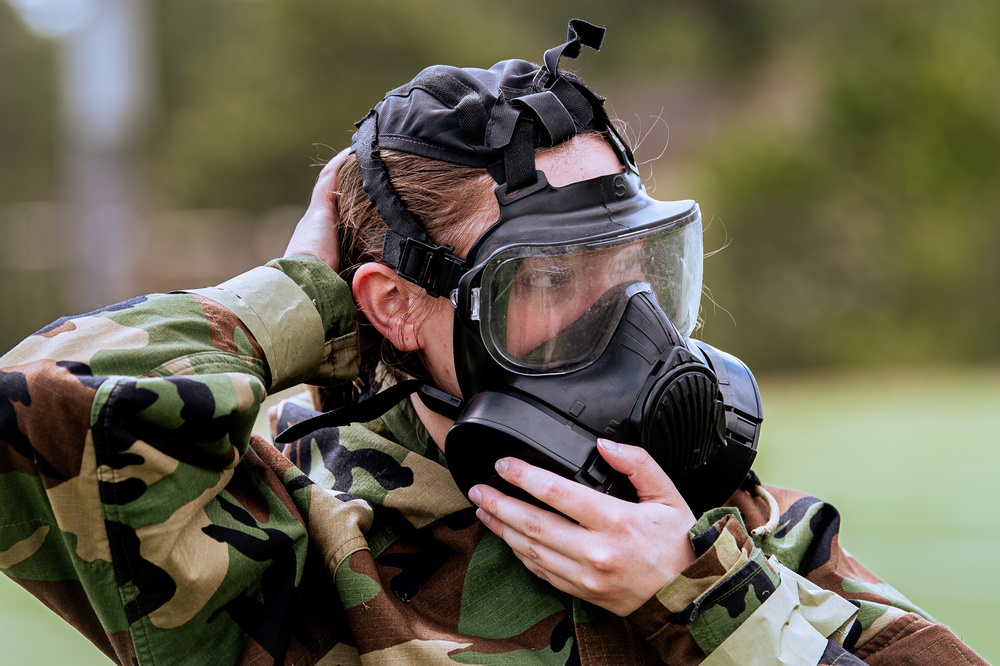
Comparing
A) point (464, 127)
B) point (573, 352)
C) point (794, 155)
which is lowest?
point (794, 155)

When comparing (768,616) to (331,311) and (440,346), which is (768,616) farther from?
(331,311)

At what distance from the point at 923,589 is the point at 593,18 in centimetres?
3364

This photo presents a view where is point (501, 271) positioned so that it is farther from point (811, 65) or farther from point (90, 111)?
point (811, 65)

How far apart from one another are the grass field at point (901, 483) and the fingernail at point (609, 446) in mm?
5130

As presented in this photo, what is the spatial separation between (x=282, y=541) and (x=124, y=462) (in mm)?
370

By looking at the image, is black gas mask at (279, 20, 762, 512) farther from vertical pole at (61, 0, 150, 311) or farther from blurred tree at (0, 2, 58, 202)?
blurred tree at (0, 2, 58, 202)

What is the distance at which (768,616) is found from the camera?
6.84 ft

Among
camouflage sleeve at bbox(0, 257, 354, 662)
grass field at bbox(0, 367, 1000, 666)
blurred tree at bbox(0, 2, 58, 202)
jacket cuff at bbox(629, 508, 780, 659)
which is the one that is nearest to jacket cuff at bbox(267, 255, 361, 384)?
camouflage sleeve at bbox(0, 257, 354, 662)

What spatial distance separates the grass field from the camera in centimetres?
749

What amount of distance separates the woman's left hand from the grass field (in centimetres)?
508

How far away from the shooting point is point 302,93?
25734 mm

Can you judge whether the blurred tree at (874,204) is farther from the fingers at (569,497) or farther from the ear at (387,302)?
the fingers at (569,497)

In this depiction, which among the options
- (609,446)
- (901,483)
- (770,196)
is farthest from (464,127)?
(770,196)

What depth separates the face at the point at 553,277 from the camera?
2275mm
